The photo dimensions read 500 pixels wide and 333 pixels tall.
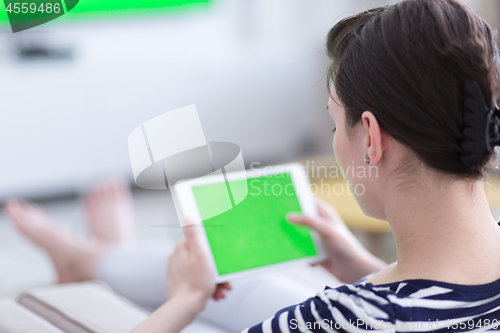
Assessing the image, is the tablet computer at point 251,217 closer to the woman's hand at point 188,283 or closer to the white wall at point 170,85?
the woman's hand at point 188,283

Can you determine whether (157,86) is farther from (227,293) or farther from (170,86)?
(227,293)

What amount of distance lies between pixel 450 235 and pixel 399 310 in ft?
0.28

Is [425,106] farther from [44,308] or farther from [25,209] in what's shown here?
[25,209]

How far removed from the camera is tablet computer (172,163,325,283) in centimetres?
61

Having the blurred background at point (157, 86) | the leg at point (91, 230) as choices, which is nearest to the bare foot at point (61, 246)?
the leg at point (91, 230)

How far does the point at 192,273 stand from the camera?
57 centimetres

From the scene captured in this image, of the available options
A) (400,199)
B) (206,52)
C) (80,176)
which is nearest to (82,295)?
(400,199)

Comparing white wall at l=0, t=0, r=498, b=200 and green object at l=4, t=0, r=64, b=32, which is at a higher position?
green object at l=4, t=0, r=64, b=32

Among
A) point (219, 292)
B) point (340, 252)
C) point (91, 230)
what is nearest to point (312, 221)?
point (340, 252)

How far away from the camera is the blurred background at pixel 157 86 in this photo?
1919 millimetres

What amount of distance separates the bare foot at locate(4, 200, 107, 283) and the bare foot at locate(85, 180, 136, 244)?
87mm

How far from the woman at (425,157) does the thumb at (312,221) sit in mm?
234

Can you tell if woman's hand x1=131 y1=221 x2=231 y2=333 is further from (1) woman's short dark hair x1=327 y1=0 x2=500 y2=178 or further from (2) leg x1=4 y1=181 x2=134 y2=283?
(2) leg x1=4 y1=181 x2=134 y2=283

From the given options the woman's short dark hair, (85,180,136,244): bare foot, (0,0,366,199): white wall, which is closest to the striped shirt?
the woman's short dark hair
